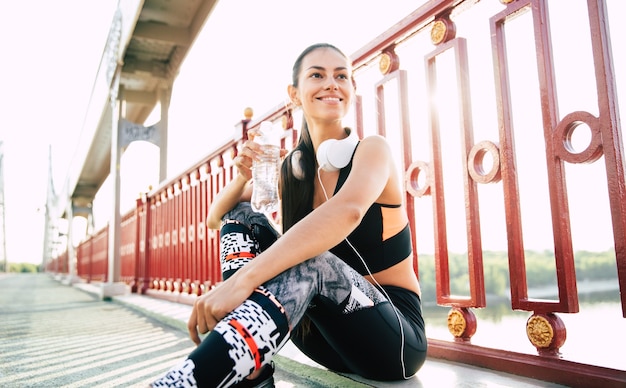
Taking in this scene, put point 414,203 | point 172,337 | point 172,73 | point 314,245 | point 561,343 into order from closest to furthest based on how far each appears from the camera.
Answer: point 314,245
point 561,343
point 414,203
point 172,337
point 172,73

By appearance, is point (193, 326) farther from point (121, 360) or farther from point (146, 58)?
point (146, 58)

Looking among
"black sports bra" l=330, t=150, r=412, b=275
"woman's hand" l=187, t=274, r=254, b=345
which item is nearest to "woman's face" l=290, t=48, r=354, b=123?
"black sports bra" l=330, t=150, r=412, b=275

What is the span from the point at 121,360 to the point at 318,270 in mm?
1466

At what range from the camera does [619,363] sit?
116 centimetres

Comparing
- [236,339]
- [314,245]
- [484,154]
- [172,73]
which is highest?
[172,73]

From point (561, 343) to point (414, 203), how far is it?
0.74 meters

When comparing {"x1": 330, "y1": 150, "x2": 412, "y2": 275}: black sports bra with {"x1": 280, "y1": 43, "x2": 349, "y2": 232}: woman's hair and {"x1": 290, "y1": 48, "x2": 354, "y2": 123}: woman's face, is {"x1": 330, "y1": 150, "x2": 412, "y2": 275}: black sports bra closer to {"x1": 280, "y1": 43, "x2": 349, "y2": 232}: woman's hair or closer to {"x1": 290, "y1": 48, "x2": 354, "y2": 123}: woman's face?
{"x1": 280, "y1": 43, "x2": 349, "y2": 232}: woman's hair

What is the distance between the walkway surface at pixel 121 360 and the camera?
4.69 feet

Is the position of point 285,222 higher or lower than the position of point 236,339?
higher

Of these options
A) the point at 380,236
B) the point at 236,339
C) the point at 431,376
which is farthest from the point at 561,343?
the point at 236,339

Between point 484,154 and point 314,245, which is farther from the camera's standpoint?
point 484,154

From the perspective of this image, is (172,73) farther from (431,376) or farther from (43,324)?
(431,376)

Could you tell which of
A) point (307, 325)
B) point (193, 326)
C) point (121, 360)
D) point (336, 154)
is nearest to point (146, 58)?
point (121, 360)

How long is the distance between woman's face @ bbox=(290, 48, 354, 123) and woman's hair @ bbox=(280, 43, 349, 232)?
0.15 feet
